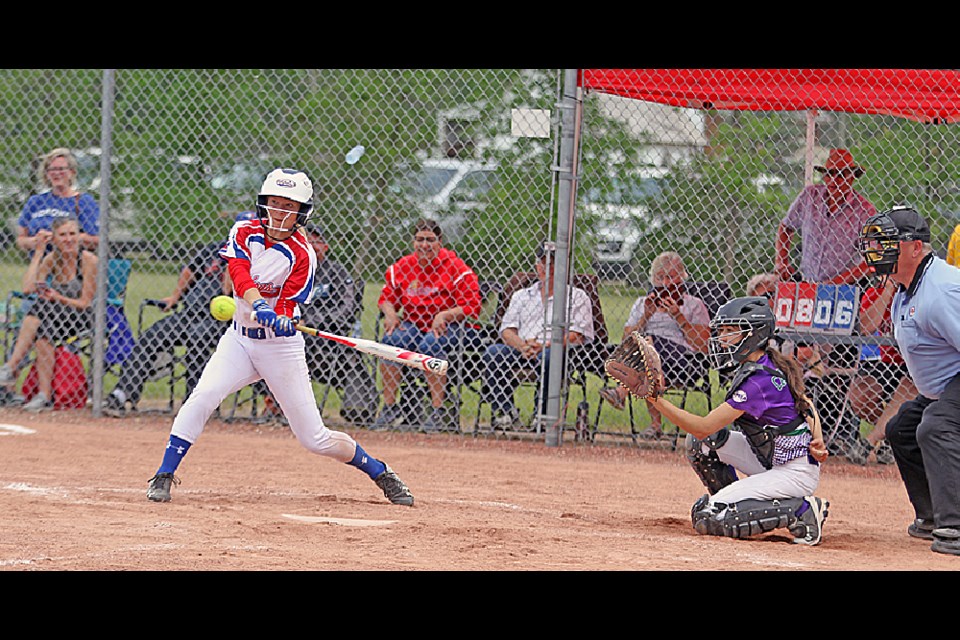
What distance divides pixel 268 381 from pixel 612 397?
3.28m

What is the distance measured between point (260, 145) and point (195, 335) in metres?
1.72

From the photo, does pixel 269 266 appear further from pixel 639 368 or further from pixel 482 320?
pixel 482 320

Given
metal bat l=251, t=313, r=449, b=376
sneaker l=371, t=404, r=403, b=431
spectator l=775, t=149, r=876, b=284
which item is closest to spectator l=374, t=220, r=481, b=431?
sneaker l=371, t=404, r=403, b=431

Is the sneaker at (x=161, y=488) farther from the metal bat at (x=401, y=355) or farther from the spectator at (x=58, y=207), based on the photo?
the spectator at (x=58, y=207)

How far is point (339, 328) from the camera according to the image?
8992 mm

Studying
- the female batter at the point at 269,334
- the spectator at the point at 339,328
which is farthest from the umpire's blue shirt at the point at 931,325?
the spectator at the point at 339,328

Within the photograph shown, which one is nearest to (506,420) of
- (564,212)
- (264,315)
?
(564,212)

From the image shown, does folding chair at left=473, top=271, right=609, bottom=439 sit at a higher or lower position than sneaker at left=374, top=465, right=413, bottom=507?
higher

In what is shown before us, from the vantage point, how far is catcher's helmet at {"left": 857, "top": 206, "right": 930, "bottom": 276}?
571cm

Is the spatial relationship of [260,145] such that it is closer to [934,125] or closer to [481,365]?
[481,365]

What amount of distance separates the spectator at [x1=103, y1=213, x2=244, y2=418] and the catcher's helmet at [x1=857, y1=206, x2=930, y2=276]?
508 centimetres

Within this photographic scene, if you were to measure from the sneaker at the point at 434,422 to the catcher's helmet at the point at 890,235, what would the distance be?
13.1 feet

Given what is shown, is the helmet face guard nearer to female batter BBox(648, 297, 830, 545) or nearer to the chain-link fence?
female batter BBox(648, 297, 830, 545)

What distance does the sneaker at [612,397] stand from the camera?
8.56m
